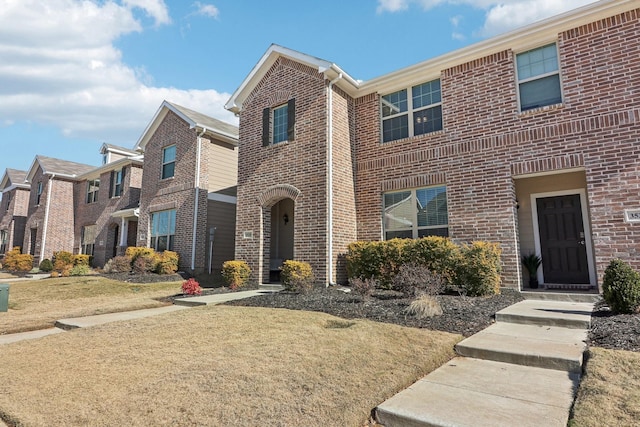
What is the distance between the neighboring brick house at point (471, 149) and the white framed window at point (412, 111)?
0.12 feet

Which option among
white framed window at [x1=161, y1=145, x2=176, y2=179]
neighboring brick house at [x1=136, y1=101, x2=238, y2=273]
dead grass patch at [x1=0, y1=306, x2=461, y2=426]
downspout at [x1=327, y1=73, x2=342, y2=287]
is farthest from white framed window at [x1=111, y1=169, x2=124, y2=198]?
dead grass patch at [x1=0, y1=306, x2=461, y2=426]

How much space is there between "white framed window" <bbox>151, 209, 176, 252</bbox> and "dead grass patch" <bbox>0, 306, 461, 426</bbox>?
1102 cm

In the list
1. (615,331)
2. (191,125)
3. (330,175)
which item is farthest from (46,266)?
(615,331)

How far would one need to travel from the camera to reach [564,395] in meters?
2.98

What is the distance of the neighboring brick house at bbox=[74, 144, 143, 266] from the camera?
1995 centimetres

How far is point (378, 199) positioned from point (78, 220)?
22.5 m

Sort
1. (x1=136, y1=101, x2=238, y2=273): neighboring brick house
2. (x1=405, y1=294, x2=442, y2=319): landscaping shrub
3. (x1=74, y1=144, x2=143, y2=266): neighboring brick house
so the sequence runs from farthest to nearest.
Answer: (x1=74, y1=144, x2=143, y2=266): neighboring brick house, (x1=136, y1=101, x2=238, y2=273): neighboring brick house, (x1=405, y1=294, x2=442, y2=319): landscaping shrub

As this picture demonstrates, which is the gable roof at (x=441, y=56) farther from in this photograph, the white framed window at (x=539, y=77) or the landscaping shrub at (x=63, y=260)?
the landscaping shrub at (x=63, y=260)

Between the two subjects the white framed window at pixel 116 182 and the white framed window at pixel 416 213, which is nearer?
the white framed window at pixel 416 213

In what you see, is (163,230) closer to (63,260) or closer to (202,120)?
(202,120)

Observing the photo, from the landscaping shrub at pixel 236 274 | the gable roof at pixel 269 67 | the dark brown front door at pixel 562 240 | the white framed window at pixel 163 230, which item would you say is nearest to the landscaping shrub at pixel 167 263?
the white framed window at pixel 163 230

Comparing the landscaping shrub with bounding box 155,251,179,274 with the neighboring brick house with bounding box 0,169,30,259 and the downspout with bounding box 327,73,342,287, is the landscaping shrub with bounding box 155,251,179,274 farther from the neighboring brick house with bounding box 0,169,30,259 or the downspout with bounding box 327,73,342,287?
the neighboring brick house with bounding box 0,169,30,259

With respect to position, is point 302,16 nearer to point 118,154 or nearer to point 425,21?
point 425,21

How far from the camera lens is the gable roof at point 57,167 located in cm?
2427
